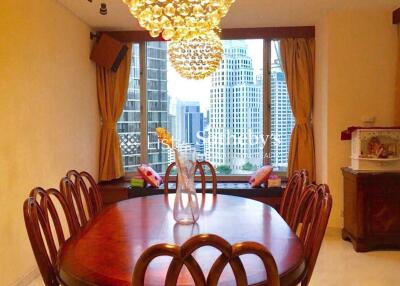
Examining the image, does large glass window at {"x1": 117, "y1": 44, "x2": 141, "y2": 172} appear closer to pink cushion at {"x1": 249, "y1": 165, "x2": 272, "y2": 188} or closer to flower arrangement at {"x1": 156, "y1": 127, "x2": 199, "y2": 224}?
pink cushion at {"x1": 249, "y1": 165, "x2": 272, "y2": 188}

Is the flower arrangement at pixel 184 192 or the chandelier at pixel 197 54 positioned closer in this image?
the flower arrangement at pixel 184 192

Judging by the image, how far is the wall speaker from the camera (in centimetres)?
482

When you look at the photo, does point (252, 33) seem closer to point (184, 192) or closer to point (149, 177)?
point (149, 177)

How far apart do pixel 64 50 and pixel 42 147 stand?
1.12 m

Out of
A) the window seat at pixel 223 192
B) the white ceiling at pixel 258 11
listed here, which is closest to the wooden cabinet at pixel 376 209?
the window seat at pixel 223 192

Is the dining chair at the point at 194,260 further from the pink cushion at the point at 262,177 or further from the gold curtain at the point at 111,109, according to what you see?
the gold curtain at the point at 111,109

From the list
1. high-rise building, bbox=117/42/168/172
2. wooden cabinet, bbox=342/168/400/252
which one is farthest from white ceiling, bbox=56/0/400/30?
wooden cabinet, bbox=342/168/400/252

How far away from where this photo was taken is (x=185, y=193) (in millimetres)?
2287

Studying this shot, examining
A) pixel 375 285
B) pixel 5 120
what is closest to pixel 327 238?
pixel 375 285

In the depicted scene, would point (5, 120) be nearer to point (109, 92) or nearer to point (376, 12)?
point (109, 92)

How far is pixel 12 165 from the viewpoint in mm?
2986

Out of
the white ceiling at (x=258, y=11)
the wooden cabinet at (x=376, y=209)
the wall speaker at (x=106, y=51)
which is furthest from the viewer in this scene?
the wall speaker at (x=106, y=51)

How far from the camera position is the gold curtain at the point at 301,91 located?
16.4ft

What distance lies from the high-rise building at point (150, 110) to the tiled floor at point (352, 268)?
2305 millimetres
